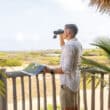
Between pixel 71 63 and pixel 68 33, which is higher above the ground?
pixel 68 33

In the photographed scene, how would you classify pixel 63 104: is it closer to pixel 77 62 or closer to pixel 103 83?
pixel 77 62

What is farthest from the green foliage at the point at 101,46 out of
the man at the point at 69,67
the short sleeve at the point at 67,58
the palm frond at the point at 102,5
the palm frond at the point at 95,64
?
the palm frond at the point at 102,5

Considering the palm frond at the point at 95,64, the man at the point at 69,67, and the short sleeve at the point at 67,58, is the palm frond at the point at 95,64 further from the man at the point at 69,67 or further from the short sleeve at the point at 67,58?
the short sleeve at the point at 67,58

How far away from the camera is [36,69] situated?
5215 mm

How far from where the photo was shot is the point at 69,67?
540 cm

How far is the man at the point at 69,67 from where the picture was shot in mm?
Result: 5387

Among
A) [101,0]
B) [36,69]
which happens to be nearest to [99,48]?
[36,69]

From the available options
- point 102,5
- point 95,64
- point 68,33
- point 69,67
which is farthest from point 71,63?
point 102,5

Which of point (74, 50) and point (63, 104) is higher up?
point (74, 50)

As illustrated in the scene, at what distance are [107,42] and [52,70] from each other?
0.82 metres

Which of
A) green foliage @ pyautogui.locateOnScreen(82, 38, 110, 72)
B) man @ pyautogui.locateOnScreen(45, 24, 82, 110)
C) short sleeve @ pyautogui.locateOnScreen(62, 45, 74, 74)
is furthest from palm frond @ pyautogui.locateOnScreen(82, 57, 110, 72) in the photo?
short sleeve @ pyautogui.locateOnScreen(62, 45, 74, 74)

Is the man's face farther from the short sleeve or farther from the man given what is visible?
the short sleeve

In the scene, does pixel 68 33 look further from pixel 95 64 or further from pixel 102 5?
pixel 102 5

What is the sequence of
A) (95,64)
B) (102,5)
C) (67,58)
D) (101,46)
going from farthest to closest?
1. (102,5)
2. (95,64)
3. (101,46)
4. (67,58)
